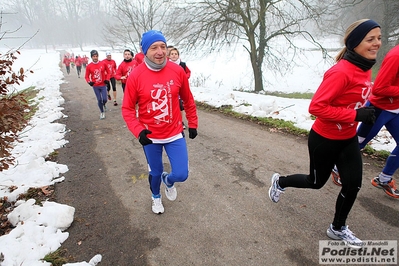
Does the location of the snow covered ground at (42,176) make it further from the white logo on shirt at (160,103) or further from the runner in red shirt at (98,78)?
the white logo on shirt at (160,103)

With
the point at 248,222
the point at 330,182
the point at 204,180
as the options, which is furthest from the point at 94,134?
the point at 330,182

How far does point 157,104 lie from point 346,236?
8.25 ft

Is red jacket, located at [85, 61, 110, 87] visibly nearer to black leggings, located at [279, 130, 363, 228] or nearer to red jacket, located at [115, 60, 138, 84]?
red jacket, located at [115, 60, 138, 84]

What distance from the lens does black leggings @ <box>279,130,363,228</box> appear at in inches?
97.5

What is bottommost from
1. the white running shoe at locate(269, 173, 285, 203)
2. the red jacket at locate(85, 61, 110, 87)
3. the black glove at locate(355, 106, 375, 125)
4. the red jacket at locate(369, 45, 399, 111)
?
the white running shoe at locate(269, 173, 285, 203)

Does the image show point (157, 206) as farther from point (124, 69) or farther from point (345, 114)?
point (124, 69)

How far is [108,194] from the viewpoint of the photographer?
12.6 ft

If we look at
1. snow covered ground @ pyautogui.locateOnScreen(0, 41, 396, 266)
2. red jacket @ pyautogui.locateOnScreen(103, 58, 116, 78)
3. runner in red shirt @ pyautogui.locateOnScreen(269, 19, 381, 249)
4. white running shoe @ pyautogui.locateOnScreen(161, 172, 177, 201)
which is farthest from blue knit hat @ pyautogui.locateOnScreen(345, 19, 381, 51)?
red jacket @ pyautogui.locateOnScreen(103, 58, 116, 78)

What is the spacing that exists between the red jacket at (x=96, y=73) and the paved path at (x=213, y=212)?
11.8ft

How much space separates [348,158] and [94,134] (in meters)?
6.08

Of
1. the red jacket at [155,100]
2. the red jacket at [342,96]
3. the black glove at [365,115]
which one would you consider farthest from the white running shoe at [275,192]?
the red jacket at [155,100]

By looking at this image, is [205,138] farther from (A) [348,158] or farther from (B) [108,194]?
(A) [348,158]

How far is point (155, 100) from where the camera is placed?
2.82 meters

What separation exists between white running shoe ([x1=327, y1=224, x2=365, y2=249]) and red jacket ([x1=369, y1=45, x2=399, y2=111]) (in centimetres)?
165
